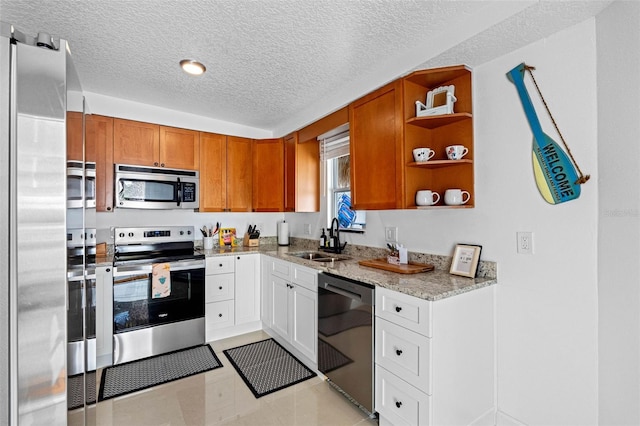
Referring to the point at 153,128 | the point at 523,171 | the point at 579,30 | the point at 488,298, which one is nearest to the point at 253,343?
the point at 488,298

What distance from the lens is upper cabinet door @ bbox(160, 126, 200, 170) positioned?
3174mm

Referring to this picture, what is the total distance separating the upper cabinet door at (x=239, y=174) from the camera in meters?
3.60

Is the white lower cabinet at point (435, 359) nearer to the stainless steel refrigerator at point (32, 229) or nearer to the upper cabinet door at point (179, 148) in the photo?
the stainless steel refrigerator at point (32, 229)

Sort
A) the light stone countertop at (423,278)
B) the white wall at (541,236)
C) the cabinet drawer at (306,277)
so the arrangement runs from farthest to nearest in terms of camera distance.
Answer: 1. the cabinet drawer at (306,277)
2. the light stone countertop at (423,278)
3. the white wall at (541,236)

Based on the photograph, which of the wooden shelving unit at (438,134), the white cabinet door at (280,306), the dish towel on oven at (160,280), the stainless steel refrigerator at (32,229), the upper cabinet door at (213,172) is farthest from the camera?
the upper cabinet door at (213,172)

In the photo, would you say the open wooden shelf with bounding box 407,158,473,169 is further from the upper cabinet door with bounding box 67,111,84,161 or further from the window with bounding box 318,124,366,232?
the upper cabinet door with bounding box 67,111,84,161

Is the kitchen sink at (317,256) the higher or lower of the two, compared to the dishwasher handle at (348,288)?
higher

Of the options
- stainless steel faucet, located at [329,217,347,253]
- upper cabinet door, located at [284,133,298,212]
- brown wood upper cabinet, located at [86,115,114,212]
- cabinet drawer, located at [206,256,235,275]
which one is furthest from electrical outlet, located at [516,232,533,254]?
brown wood upper cabinet, located at [86,115,114,212]

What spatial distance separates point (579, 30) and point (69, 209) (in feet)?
7.86

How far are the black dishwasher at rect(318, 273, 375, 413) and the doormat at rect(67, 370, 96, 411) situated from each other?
4.66 feet

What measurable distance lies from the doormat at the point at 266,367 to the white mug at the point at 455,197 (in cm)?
177

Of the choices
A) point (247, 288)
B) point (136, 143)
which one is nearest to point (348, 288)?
point (247, 288)

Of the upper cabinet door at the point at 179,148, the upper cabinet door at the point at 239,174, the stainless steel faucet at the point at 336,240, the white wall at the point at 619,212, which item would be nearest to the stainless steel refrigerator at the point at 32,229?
the white wall at the point at 619,212

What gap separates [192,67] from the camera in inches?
91.1
